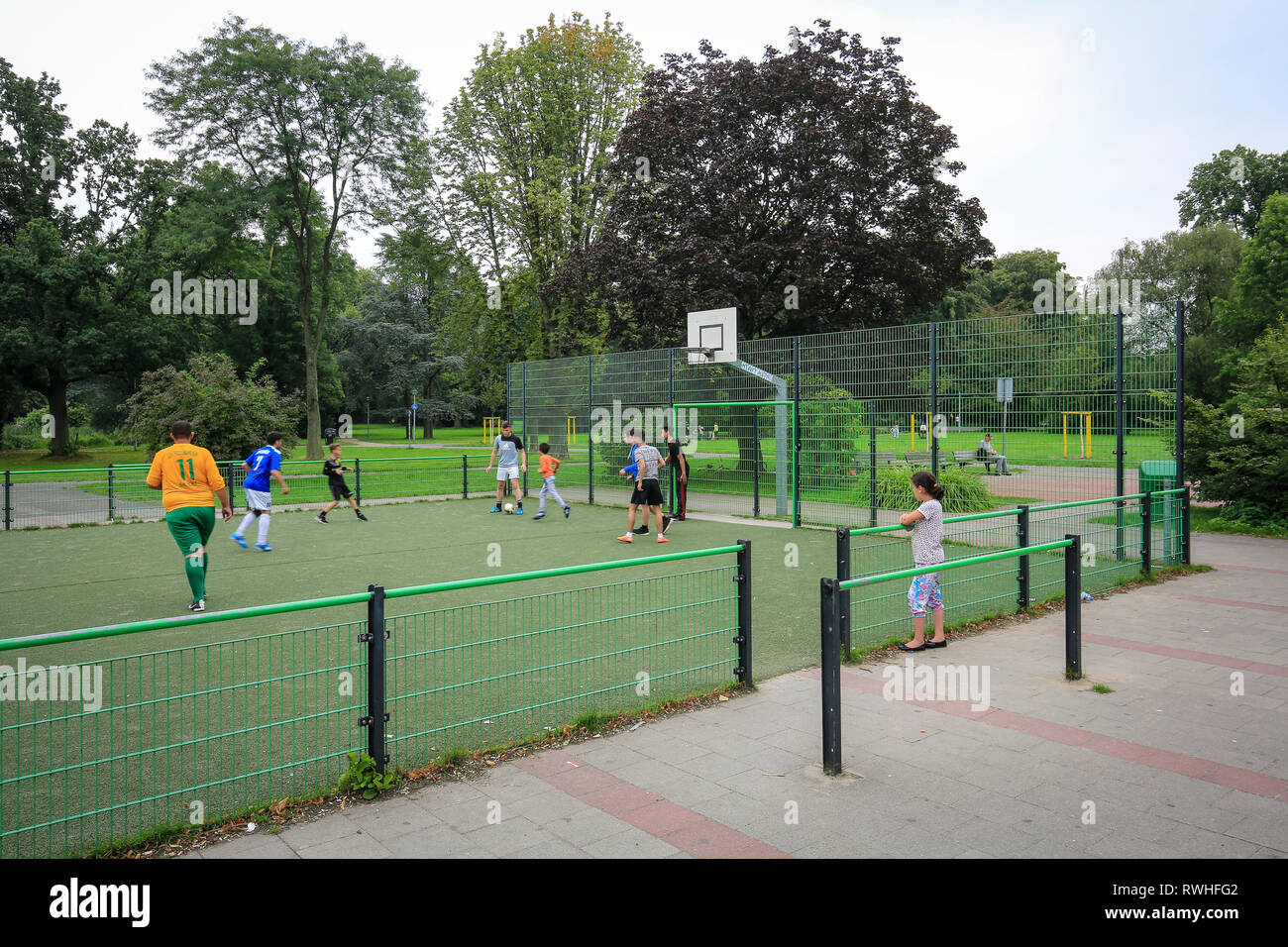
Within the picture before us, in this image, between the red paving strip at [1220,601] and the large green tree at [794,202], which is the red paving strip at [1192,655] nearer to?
the red paving strip at [1220,601]

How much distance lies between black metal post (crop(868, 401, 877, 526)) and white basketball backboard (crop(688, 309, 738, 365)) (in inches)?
155

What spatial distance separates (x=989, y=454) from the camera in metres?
14.2

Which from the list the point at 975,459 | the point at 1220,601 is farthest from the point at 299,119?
the point at 1220,601

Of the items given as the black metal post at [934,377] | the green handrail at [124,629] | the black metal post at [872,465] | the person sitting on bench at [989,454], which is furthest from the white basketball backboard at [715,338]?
the green handrail at [124,629]

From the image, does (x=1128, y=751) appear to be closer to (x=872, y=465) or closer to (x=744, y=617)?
(x=744, y=617)

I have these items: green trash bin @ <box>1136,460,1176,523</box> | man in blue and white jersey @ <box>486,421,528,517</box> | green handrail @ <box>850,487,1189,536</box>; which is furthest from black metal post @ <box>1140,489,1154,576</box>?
man in blue and white jersey @ <box>486,421,528,517</box>

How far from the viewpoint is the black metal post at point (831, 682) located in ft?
15.8

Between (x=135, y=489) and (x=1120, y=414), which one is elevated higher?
(x=1120, y=414)

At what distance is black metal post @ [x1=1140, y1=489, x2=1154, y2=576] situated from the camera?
10.7m

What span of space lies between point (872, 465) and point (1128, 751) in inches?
407

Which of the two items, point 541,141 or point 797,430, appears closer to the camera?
point 797,430

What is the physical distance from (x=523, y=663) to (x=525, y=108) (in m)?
31.3

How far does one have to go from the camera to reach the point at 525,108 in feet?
111
